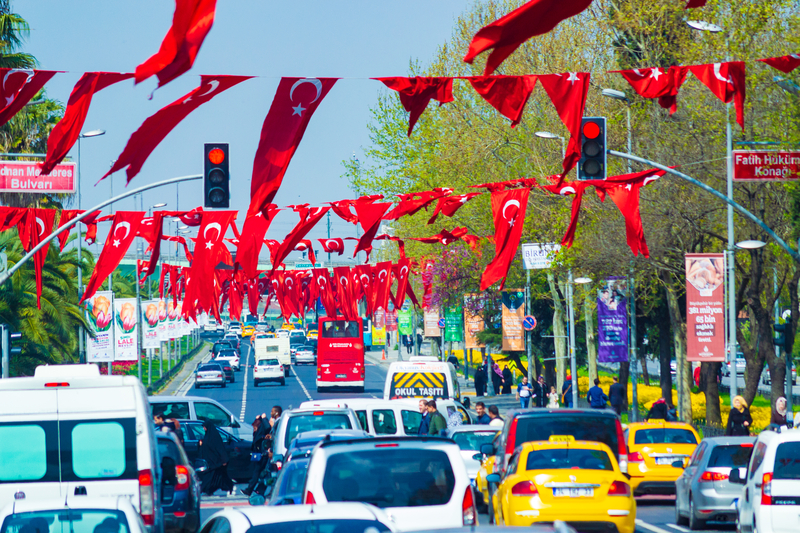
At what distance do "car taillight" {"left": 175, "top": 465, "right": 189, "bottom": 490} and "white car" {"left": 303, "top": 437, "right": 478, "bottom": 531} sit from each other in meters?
5.57

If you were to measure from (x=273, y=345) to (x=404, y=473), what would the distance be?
220 ft

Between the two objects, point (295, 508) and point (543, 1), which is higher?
→ point (543, 1)

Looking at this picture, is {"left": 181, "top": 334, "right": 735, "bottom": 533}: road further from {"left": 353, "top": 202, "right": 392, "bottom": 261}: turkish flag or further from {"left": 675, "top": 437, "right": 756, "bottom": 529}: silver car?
{"left": 353, "top": 202, "right": 392, "bottom": 261}: turkish flag

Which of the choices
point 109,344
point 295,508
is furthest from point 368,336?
point 295,508

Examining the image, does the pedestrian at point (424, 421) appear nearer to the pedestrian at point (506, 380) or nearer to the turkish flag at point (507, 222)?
the turkish flag at point (507, 222)

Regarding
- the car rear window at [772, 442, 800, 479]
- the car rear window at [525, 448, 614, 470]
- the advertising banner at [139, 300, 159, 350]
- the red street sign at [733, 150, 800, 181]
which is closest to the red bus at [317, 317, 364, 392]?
the advertising banner at [139, 300, 159, 350]

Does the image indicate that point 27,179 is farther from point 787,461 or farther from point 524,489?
point 787,461

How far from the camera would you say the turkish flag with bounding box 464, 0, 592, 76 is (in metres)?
5.23

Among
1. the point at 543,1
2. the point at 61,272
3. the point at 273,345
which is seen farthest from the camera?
the point at 273,345

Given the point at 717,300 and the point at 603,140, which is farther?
the point at 717,300

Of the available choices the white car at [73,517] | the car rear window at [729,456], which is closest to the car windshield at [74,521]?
the white car at [73,517]

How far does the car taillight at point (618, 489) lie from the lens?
13.8 metres

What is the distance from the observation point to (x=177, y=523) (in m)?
15.9

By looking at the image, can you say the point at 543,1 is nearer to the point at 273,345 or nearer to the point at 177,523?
the point at 177,523
